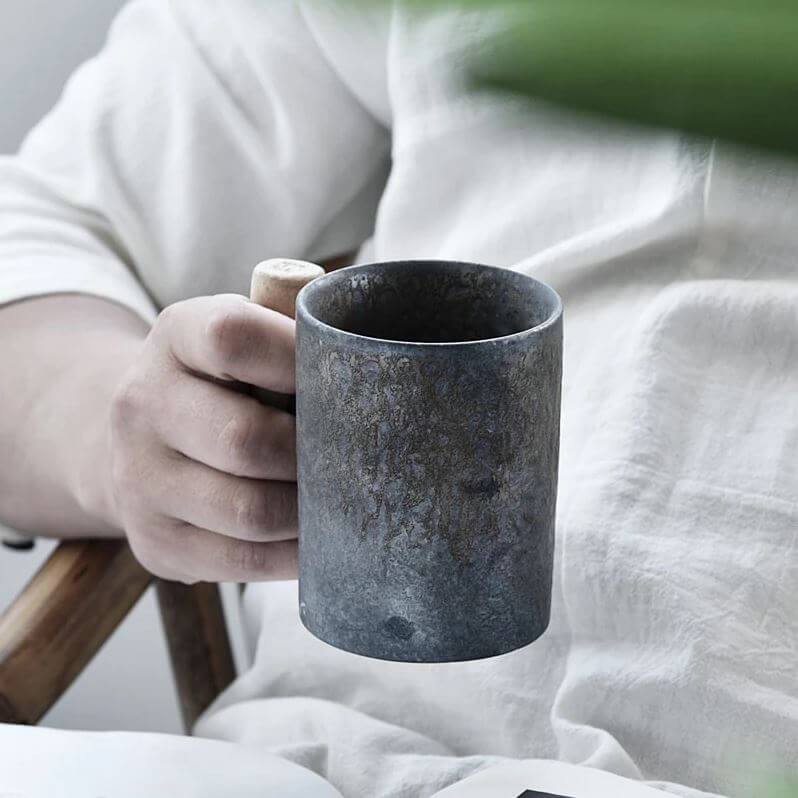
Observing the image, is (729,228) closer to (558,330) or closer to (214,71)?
(558,330)

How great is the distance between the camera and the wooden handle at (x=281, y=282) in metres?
0.49

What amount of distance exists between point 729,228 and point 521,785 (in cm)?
29

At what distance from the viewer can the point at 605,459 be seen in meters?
0.60

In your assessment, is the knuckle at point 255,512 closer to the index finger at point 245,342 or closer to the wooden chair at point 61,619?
the index finger at point 245,342

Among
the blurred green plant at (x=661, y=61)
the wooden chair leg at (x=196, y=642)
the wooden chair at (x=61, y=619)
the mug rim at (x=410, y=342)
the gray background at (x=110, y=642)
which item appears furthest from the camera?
the gray background at (x=110, y=642)

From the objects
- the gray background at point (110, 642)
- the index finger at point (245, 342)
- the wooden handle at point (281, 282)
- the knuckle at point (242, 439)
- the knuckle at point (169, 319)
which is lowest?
the gray background at point (110, 642)

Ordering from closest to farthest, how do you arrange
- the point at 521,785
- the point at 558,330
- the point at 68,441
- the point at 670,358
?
the point at 558,330
the point at 521,785
the point at 670,358
the point at 68,441

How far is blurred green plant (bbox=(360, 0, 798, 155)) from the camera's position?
85 mm

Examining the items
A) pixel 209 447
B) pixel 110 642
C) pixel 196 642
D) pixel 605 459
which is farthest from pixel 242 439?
pixel 110 642

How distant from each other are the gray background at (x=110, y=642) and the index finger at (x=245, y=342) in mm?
1004

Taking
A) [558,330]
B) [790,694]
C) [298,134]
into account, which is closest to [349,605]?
[558,330]

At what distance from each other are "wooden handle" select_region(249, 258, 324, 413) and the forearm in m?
0.25

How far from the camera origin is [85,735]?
1.96ft

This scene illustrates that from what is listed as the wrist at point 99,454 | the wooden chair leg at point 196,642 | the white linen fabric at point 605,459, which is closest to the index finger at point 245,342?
the white linen fabric at point 605,459
